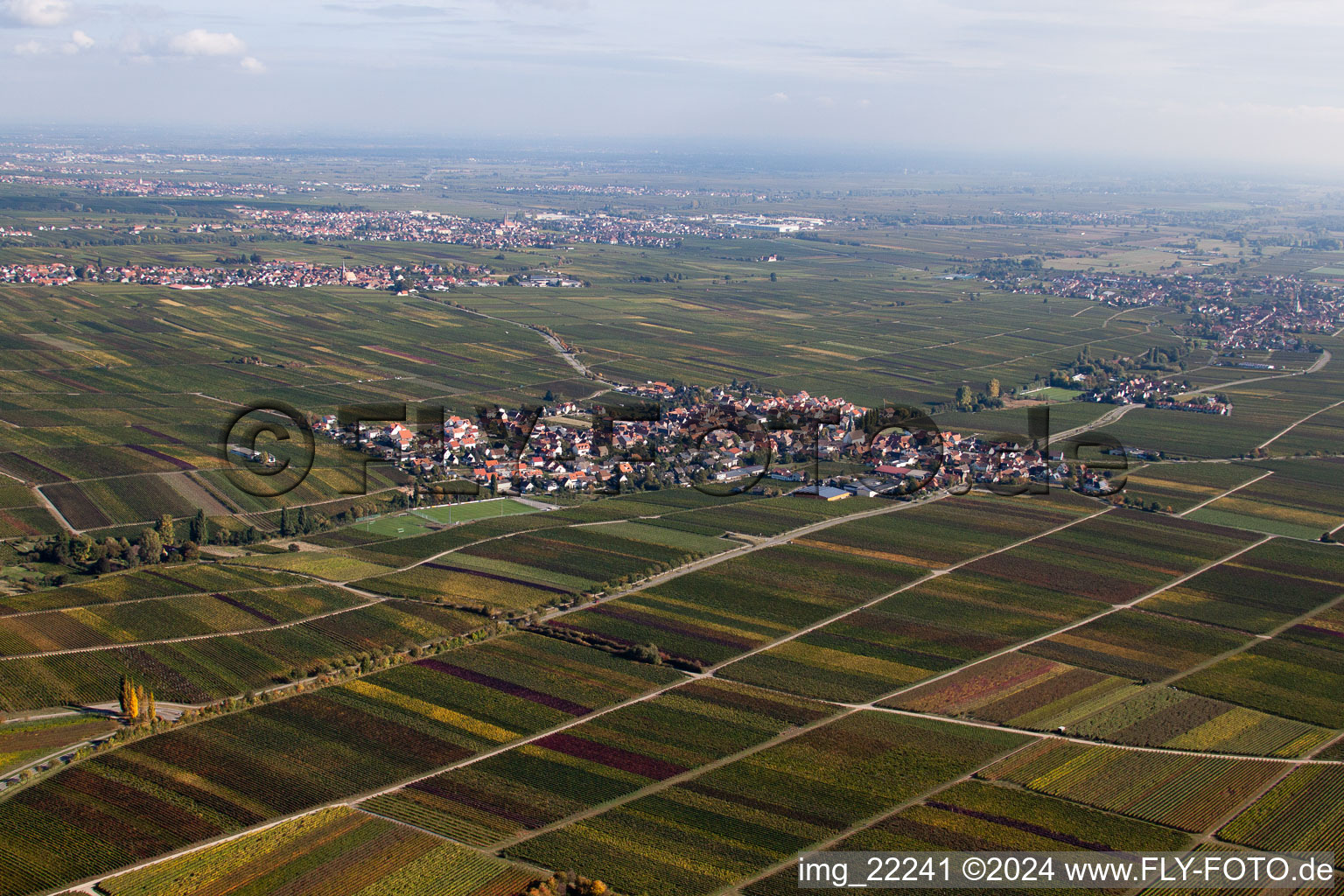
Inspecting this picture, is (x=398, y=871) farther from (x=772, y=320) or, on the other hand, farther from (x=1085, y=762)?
(x=772, y=320)

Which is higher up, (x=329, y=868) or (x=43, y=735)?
(x=43, y=735)

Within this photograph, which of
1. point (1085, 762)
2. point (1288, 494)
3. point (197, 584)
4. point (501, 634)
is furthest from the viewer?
point (1288, 494)

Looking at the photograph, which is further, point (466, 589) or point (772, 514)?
point (772, 514)

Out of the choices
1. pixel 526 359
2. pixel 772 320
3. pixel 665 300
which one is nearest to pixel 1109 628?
pixel 526 359

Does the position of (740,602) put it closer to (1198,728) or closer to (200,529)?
(1198,728)

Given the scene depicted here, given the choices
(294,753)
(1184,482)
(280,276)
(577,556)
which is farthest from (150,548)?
(280,276)

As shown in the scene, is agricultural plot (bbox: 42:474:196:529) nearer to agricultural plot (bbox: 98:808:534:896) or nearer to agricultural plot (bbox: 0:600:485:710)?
agricultural plot (bbox: 0:600:485:710)

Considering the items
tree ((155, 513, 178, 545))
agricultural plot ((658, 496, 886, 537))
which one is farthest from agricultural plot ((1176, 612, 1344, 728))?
tree ((155, 513, 178, 545))
